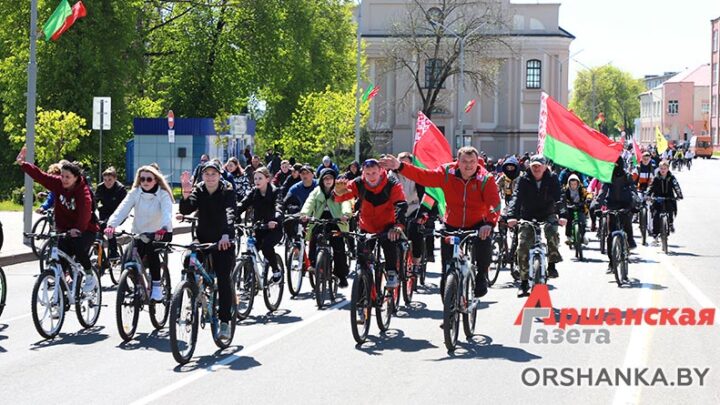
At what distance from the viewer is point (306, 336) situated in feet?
38.1

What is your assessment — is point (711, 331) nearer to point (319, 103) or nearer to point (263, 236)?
point (263, 236)

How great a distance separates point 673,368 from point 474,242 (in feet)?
9.62

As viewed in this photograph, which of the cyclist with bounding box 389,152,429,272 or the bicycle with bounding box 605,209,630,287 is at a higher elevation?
the cyclist with bounding box 389,152,429,272

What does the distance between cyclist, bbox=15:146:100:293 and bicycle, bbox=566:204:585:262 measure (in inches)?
408

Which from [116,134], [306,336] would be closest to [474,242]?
[306,336]

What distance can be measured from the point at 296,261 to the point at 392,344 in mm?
4001

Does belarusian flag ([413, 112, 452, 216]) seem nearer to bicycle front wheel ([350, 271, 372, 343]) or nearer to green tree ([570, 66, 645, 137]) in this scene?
bicycle front wheel ([350, 271, 372, 343])

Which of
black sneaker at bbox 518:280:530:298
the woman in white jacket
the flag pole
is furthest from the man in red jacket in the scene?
the flag pole

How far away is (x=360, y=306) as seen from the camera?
1102 centimetres

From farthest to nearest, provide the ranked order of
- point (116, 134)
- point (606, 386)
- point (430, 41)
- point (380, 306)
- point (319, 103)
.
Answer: point (430, 41) < point (319, 103) < point (116, 134) < point (380, 306) < point (606, 386)

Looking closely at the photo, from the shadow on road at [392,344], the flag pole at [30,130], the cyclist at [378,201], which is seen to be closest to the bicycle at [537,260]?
the cyclist at [378,201]

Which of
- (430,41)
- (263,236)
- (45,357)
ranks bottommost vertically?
(45,357)

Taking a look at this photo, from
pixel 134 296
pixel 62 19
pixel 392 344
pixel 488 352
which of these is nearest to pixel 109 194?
pixel 134 296

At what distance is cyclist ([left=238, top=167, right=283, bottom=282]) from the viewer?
45.1 ft
